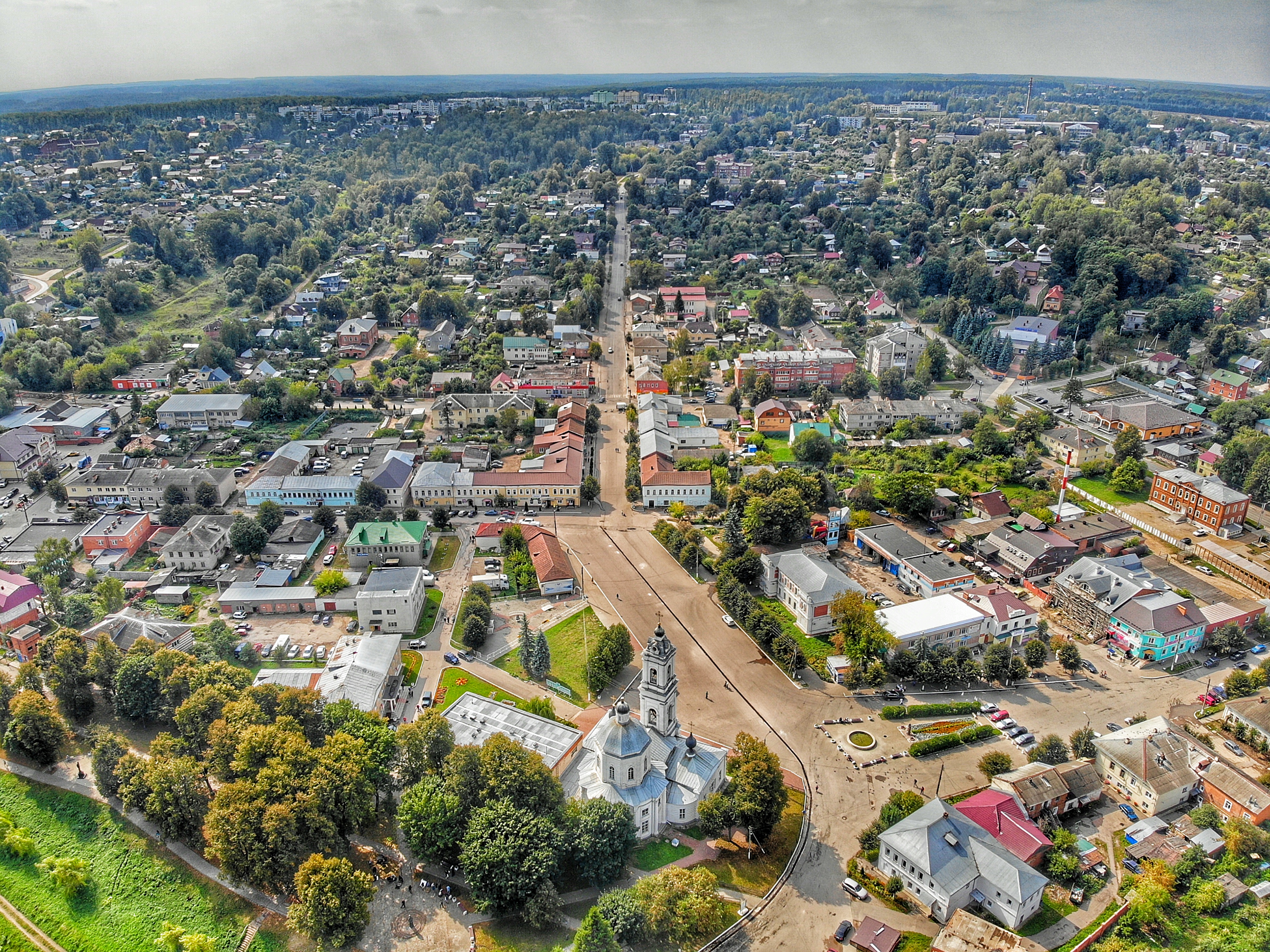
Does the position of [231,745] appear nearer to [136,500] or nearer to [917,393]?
[136,500]

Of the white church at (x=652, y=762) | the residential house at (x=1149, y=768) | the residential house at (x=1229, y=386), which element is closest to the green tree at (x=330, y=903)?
the white church at (x=652, y=762)

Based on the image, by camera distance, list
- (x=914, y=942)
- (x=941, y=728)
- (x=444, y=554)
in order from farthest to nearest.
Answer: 1. (x=444, y=554)
2. (x=941, y=728)
3. (x=914, y=942)

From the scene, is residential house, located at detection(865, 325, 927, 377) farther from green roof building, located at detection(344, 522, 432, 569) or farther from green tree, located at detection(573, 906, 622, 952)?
green tree, located at detection(573, 906, 622, 952)

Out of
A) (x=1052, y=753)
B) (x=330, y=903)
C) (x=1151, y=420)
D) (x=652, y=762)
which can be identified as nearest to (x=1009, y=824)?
(x=1052, y=753)

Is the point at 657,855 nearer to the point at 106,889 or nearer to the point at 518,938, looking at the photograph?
the point at 518,938

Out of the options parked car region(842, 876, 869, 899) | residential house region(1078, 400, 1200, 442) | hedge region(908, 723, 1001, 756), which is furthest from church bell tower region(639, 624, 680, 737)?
residential house region(1078, 400, 1200, 442)

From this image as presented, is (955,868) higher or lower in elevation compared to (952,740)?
higher

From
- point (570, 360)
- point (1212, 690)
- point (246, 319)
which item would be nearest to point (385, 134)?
point (246, 319)
